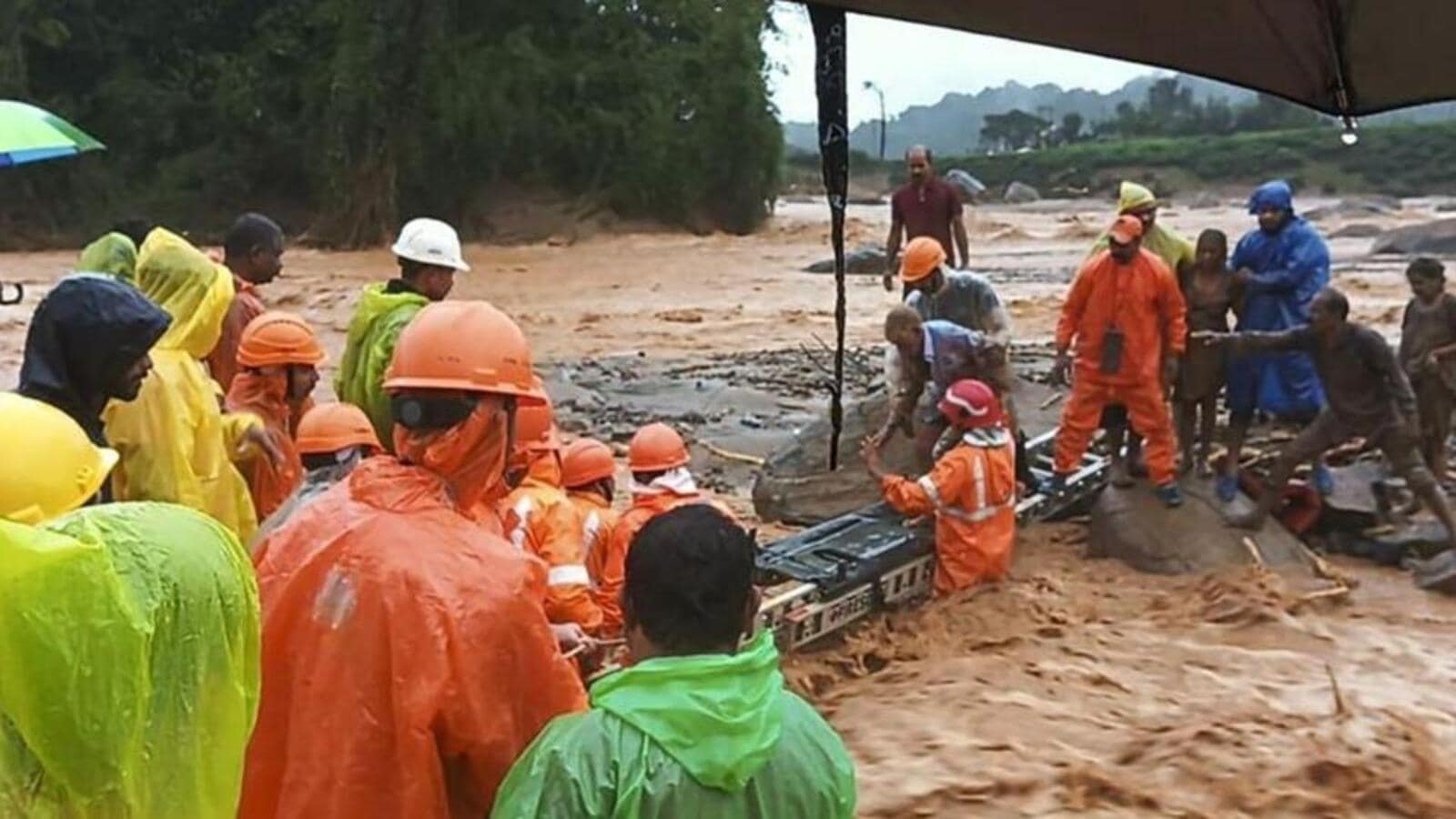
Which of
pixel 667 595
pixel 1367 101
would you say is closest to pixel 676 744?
pixel 667 595

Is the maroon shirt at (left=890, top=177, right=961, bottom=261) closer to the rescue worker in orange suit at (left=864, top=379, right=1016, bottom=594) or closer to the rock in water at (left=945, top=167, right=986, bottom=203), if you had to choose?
the rescue worker in orange suit at (left=864, top=379, right=1016, bottom=594)

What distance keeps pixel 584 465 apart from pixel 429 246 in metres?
0.89

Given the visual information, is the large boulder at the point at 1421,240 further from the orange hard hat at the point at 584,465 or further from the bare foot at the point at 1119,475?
the orange hard hat at the point at 584,465

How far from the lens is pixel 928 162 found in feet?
38.4

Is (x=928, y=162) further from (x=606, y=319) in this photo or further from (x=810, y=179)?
(x=810, y=179)

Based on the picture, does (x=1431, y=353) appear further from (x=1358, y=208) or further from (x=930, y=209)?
(x=1358, y=208)

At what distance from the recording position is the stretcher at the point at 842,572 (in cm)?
660

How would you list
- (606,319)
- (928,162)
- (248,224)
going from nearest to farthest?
Answer: (248,224)
(928,162)
(606,319)

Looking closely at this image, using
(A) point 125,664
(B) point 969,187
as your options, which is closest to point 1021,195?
(B) point 969,187

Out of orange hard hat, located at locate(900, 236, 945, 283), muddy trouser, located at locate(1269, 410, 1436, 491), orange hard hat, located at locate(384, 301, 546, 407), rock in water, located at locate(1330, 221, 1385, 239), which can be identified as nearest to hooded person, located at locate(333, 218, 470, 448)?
orange hard hat, located at locate(384, 301, 546, 407)

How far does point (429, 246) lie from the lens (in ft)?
17.9

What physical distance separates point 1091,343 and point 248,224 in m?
4.13

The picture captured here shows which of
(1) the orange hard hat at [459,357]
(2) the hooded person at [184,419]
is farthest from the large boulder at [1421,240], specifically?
(1) the orange hard hat at [459,357]

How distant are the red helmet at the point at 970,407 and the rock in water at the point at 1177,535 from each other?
1364 mm
